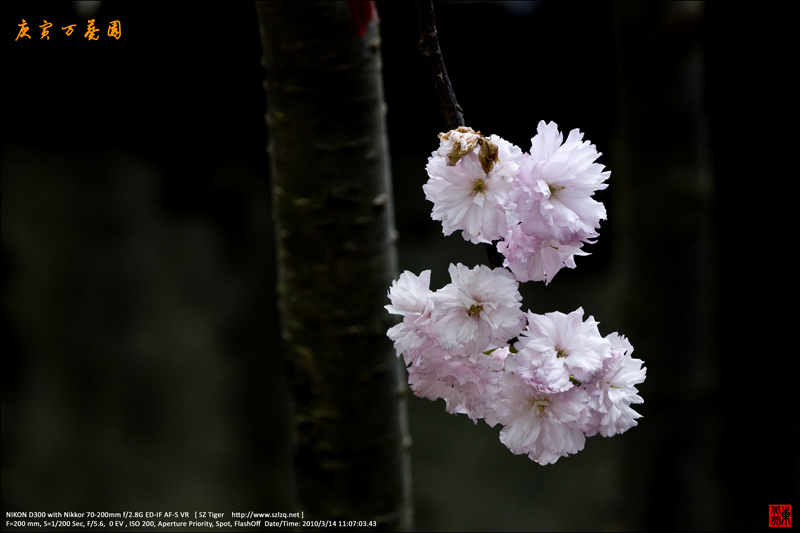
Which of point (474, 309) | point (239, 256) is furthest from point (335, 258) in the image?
point (239, 256)

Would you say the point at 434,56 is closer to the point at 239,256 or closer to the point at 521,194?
the point at 521,194

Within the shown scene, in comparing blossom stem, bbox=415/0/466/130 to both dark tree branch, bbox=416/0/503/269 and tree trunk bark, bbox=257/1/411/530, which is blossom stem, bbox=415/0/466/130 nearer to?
dark tree branch, bbox=416/0/503/269

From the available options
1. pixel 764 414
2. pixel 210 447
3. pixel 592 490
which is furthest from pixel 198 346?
pixel 764 414

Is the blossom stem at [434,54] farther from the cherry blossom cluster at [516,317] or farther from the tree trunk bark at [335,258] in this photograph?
the tree trunk bark at [335,258]

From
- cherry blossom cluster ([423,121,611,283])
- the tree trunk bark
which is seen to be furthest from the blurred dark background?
cherry blossom cluster ([423,121,611,283])

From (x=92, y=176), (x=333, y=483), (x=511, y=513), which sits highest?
(x=92, y=176)

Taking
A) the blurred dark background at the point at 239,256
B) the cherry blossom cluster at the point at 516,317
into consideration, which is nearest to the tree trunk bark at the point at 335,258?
the cherry blossom cluster at the point at 516,317

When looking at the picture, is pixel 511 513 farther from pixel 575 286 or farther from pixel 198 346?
pixel 198 346
